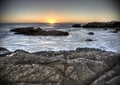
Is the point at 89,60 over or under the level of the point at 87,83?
over

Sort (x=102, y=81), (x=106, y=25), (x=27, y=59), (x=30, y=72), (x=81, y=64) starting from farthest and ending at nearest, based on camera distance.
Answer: (x=106, y=25) < (x=27, y=59) < (x=81, y=64) < (x=30, y=72) < (x=102, y=81)

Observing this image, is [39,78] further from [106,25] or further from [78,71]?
[106,25]

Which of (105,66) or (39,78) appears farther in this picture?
(105,66)

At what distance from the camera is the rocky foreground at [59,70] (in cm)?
225

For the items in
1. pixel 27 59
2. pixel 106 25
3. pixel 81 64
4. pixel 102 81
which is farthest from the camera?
pixel 106 25

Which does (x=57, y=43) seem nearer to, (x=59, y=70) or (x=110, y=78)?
(x=59, y=70)

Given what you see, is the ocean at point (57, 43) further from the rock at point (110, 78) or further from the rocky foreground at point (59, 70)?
the rock at point (110, 78)

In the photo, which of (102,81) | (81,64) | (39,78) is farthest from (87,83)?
(39,78)

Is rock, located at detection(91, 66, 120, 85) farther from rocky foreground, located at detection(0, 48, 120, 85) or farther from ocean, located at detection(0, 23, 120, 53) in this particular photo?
ocean, located at detection(0, 23, 120, 53)

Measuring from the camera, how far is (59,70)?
2.44 meters

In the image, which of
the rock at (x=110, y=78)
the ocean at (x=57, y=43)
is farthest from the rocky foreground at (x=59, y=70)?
the ocean at (x=57, y=43)

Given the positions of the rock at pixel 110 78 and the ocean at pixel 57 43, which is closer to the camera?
the rock at pixel 110 78

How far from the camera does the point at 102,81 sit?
7.24 ft

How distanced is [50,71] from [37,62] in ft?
1.10
